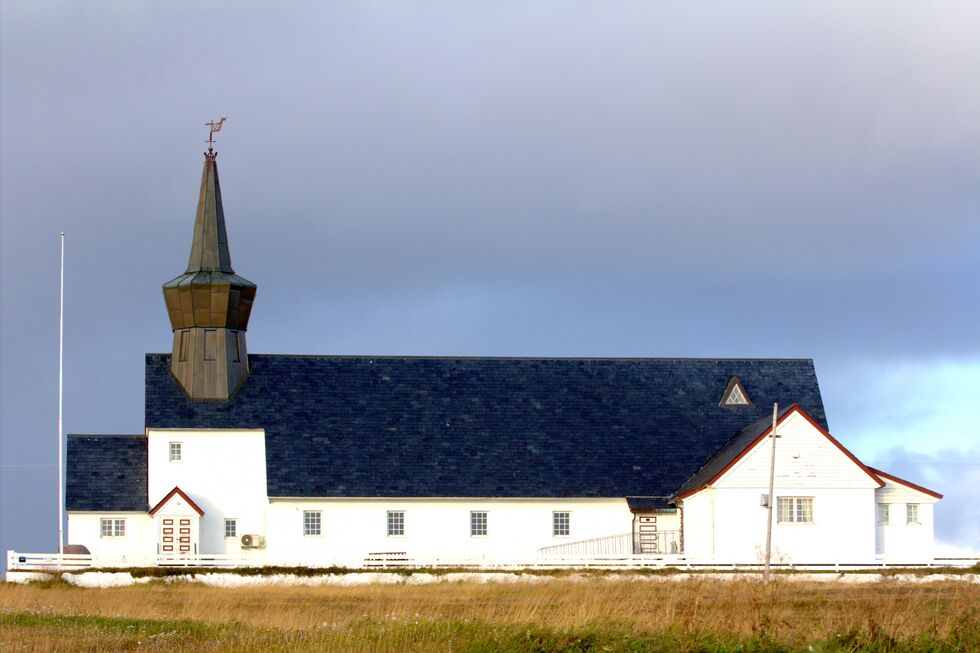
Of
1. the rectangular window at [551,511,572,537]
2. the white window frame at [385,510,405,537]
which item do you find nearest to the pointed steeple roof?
the white window frame at [385,510,405,537]

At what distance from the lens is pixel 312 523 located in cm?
5178

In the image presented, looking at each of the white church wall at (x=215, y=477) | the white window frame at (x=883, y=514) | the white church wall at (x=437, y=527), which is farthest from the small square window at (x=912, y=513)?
the white church wall at (x=215, y=477)

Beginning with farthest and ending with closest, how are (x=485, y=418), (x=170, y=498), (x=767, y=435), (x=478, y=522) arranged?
(x=485, y=418) < (x=478, y=522) < (x=170, y=498) < (x=767, y=435)

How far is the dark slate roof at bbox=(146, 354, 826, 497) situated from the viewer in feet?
172

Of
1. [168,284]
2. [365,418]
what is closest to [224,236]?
[168,284]

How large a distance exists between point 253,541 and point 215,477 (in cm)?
283

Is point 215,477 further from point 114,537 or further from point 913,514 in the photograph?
point 913,514

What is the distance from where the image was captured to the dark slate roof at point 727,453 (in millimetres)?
49781

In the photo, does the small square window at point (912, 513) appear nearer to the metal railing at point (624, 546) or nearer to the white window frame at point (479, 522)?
the metal railing at point (624, 546)

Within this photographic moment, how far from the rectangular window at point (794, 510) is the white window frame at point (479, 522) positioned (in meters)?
10.5

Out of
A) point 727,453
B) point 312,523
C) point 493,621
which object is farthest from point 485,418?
point 493,621

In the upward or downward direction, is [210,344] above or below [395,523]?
above

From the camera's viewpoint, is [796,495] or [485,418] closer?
[796,495]

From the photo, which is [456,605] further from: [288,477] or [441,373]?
[441,373]
